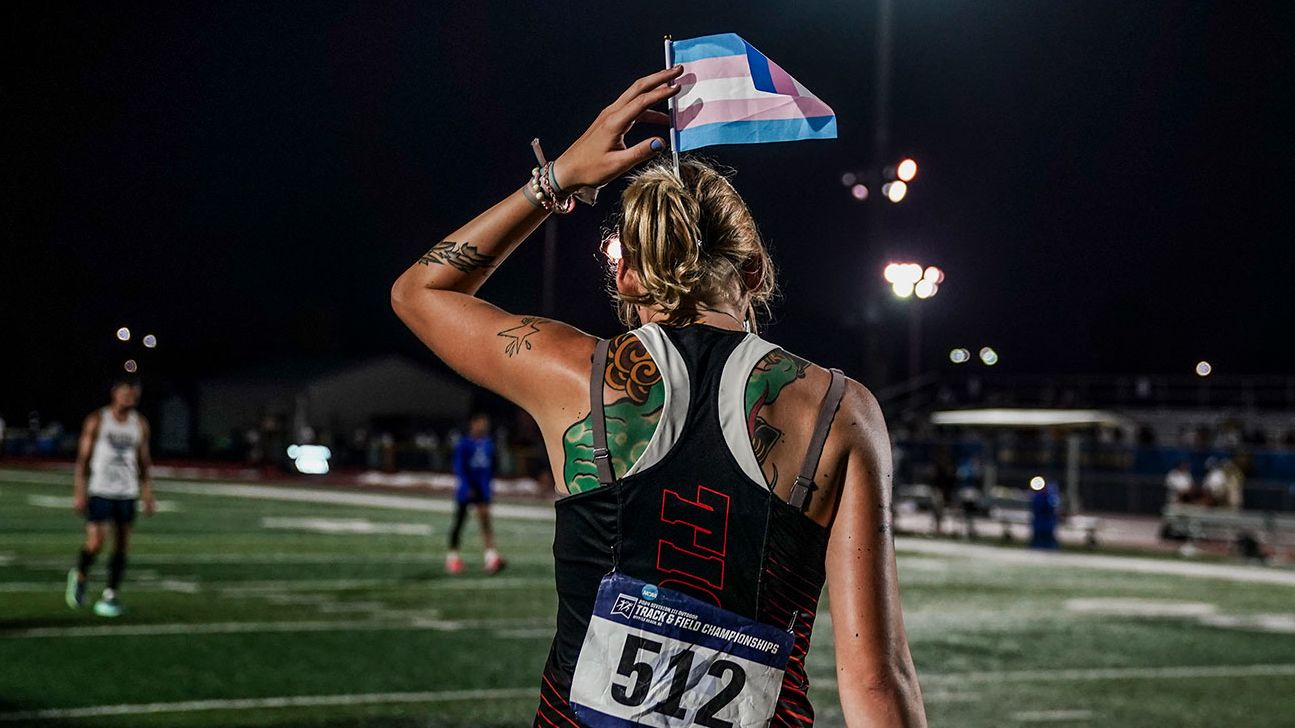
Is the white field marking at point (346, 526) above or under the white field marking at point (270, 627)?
above

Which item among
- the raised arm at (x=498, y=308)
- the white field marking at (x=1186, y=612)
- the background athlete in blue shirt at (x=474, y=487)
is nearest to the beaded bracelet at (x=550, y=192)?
the raised arm at (x=498, y=308)

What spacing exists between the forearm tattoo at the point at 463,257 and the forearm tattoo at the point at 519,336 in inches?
6.6

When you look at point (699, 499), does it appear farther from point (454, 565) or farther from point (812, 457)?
point (454, 565)

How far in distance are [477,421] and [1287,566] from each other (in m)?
13.7

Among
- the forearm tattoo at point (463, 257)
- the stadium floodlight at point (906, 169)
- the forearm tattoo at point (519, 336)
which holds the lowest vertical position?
the forearm tattoo at point (519, 336)

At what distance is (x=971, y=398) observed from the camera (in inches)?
1861

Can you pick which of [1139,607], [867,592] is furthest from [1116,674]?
[867,592]

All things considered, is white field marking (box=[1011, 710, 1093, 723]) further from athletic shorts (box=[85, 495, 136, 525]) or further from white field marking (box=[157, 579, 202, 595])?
white field marking (box=[157, 579, 202, 595])

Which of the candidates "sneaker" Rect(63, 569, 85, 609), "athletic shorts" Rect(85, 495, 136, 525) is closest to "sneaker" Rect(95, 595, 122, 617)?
"sneaker" Rect(63, 569, 85, 609)

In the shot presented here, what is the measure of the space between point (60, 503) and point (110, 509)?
56.5 feet

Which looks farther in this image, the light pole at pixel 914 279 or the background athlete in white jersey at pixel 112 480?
the light pole at pixel 914 279

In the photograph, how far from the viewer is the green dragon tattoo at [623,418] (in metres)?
2.31

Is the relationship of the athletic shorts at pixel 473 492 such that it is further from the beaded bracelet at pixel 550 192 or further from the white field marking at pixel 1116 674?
the beaded bracelet at pixel 550 192

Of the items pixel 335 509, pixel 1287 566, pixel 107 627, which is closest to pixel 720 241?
pixel 107 627
